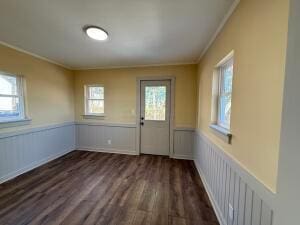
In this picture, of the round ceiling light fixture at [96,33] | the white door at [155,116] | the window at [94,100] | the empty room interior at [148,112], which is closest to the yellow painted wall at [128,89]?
the empty room interior at [148,112]

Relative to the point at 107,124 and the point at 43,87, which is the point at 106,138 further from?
the point at 43,87

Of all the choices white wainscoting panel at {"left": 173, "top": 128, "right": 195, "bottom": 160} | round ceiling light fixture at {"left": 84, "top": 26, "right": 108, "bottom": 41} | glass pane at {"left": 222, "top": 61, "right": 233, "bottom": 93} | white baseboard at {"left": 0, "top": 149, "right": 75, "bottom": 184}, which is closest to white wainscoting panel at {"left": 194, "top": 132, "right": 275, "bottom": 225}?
glass pane at {"left": 222, "top": 61, "right": 233, "bottom": 93}

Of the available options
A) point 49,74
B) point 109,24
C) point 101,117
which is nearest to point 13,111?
point 49,74

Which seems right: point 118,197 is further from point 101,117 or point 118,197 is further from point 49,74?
point 49,74

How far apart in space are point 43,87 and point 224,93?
373 cm

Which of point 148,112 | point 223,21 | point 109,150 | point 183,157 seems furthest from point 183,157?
point 223,21

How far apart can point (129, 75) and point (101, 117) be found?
1.42m

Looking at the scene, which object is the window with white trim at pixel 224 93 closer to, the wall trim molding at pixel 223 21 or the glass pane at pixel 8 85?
the wall trim molding at pixel 223 21

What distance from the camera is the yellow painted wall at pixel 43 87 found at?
2820 millimetres

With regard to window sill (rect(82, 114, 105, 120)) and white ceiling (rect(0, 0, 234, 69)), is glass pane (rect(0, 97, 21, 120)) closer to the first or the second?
white ceiling (rect(0, 0, 234, 69))

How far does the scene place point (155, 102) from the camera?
158 inches

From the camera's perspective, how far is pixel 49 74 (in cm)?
362

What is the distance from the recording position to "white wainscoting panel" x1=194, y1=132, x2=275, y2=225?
3.40 feet

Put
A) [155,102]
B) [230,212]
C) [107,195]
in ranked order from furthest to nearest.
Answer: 1. [155,102]
2. [107,195]
3. [230,212]
